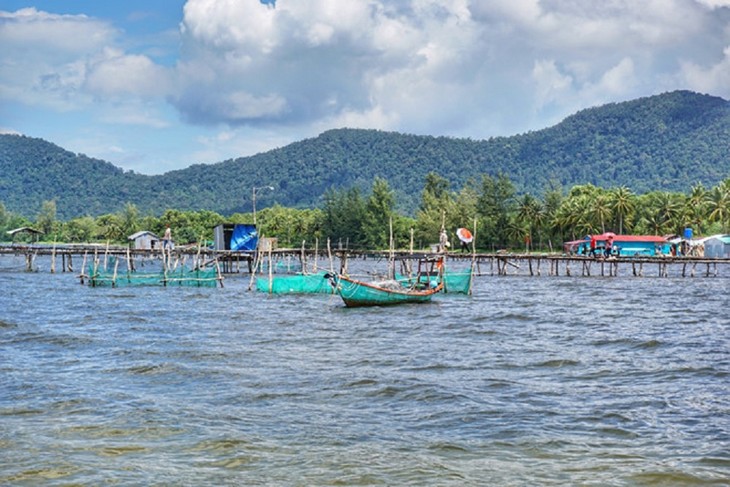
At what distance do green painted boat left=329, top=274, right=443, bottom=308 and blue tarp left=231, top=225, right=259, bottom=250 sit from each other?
34.7 meters

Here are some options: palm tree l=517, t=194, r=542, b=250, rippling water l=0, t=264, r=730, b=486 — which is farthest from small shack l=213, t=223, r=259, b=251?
palm tree l=517, t=194, r=542, b=250

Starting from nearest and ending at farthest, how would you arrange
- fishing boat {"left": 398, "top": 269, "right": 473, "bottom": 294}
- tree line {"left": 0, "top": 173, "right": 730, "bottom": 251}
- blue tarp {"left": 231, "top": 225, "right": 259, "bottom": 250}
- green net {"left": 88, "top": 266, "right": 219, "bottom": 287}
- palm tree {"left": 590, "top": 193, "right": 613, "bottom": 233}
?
1. fishing boat {"left": 398, "top": 269, "right": 473, "bottom": 294}
2. green net {"left": 88, "top": 266, "right": 219, "bottom": 287}
3. blue tarp {"left": 231, "top": 225, "right": 259, "bottom": 250}
4. palm tree {"left": 590, "top": 193, "right": 613, "bottom": 233}
5. tree line {"left": 0, "top": 173, "right": 730, "bottom": 251}

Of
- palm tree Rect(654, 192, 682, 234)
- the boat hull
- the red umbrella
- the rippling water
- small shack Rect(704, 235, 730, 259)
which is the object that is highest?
palm tree Rect(654, 192, 682, 234)

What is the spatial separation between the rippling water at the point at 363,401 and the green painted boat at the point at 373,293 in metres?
3.86

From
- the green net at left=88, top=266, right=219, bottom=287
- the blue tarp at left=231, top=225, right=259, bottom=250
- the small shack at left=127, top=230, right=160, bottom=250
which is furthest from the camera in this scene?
the small shack at left=127, top=230, right=160, bottom=250

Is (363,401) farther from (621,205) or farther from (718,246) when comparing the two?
(621,205)

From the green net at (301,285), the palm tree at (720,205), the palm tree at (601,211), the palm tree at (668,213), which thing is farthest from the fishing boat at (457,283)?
the palm tree at (668,213)

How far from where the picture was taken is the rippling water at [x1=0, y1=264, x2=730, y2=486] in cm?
1112

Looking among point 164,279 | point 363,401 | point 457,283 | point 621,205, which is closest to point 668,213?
point 621,205

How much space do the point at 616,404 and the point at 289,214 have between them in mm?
146029

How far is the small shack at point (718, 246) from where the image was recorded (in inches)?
3374

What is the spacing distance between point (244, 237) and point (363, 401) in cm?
5518

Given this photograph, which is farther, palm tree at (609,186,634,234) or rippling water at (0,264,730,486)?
palm tree at (609,186,634,234)

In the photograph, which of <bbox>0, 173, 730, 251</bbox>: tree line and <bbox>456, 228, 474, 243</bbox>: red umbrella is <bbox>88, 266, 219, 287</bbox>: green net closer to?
<bbox>456, 228, 474, 243</bbox>: red umbrella
